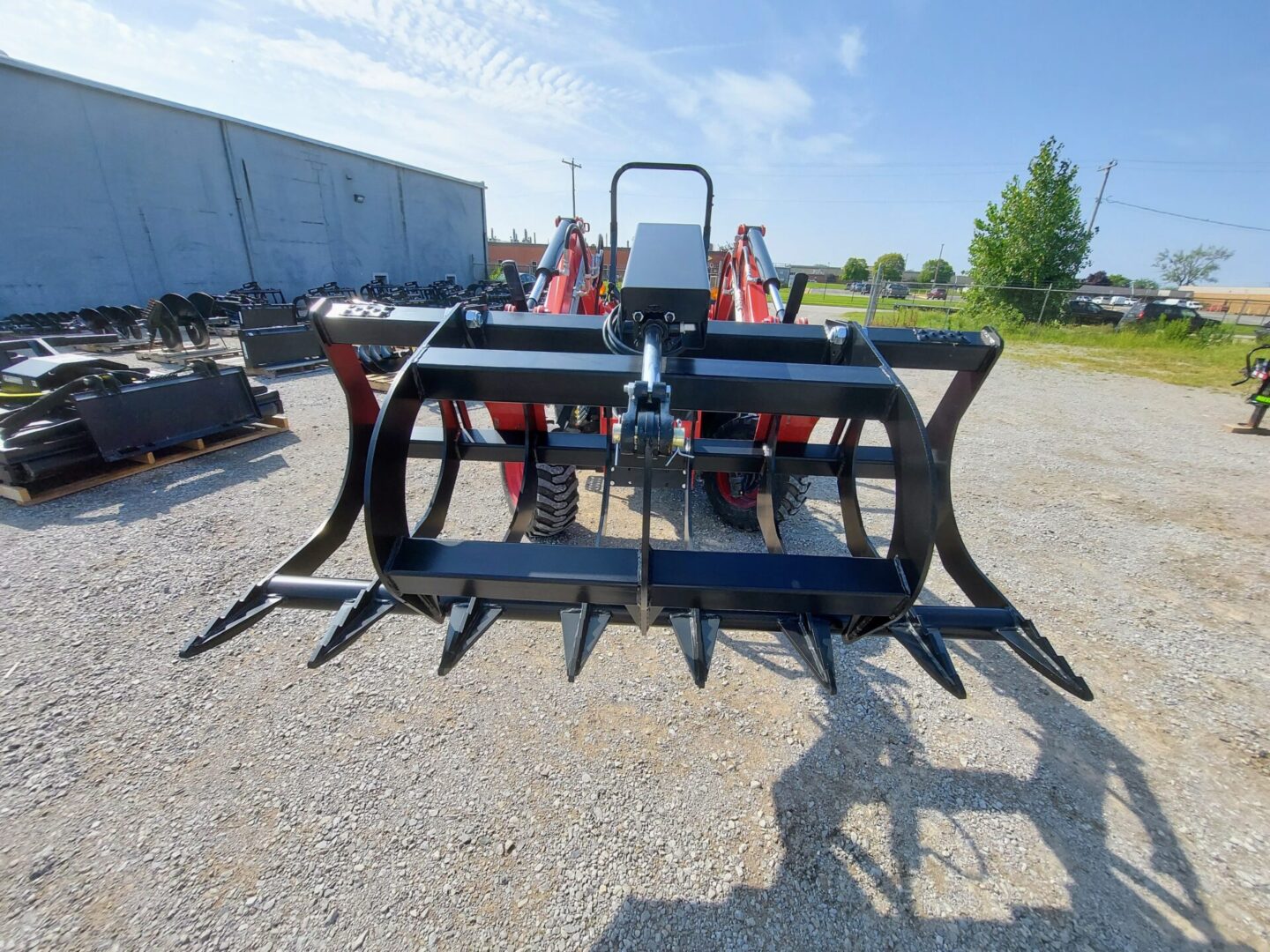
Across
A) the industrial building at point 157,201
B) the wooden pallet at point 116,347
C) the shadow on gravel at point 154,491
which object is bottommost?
the shadow on gravel at point 154,491

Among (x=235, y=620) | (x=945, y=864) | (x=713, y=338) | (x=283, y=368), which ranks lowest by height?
(x=945, y=864)

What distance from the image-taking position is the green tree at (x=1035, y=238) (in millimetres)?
18016

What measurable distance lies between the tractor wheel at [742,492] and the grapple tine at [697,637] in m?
1.86

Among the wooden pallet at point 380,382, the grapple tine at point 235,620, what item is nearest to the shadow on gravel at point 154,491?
the wooden pallet at point 380,382

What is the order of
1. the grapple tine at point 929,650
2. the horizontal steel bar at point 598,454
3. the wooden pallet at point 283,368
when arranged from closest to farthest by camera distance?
the grapple tine at point 929,650
the horizontal steel bar at point 598,454
the wooden pallet at point 283,368

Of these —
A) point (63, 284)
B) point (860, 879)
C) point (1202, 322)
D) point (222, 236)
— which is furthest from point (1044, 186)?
point (63, 284)

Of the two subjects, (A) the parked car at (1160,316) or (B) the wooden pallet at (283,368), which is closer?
(B) the wooden pallet at (283,368)

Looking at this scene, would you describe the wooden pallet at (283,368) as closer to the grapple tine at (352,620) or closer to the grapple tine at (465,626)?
the grapple tine at (352,620)

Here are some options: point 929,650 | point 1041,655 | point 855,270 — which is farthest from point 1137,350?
point 855,270

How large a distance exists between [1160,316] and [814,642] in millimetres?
24579

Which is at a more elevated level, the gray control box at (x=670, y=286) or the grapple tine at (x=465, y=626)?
the gray control box at (x=670, y=286)

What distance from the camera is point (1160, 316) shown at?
57.4 feet

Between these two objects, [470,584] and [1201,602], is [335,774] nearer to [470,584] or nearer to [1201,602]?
[470,584]

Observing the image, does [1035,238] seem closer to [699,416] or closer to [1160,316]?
[1160,316]
